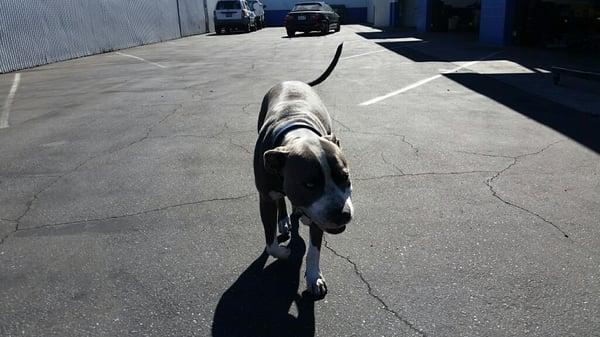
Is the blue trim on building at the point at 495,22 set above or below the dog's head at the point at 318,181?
above

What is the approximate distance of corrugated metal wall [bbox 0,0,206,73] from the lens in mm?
14938

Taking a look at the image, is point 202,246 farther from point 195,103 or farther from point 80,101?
point 80,101

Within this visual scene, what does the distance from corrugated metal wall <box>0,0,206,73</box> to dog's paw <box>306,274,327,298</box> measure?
15174mm

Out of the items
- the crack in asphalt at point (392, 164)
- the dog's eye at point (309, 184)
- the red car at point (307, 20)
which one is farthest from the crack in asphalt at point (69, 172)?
the red car at point (307, 20)

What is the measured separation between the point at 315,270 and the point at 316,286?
0.11m

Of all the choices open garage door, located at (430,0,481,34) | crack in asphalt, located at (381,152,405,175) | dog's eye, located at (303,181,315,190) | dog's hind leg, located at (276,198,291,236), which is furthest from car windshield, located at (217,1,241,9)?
dog's eye, located at (303,181,315,190)

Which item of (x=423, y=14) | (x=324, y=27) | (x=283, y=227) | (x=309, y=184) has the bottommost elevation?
(x=283, y=227)

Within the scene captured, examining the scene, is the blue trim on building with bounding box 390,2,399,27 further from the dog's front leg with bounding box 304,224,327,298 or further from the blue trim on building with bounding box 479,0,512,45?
the dog's front leg with bounding box 304,224,327,298

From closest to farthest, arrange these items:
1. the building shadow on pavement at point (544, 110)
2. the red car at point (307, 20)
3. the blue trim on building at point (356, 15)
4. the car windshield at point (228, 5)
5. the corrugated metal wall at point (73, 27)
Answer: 1. the building shadow on pavement at point (544, 110)
2. the corrugated metal wall at point (73, 27)
3. the red car at point (307, 20)
4. the car windshield at point (228, 5)
5. the blue trim on building at point (356, 15)

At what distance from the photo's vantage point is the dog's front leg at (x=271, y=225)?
311cm

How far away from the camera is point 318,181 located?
2430mm

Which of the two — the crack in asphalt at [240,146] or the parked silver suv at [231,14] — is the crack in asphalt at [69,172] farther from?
the parked silver suv at [231,14]

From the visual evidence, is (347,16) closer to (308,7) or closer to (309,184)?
(308,7)

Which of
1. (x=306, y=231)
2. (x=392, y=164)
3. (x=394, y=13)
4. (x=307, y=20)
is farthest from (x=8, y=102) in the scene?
(x=394, y=13)
